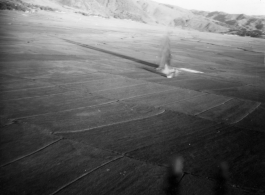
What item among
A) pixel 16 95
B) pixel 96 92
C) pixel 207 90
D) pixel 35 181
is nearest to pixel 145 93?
pixel 96 92

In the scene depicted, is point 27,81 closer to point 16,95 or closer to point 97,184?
point 16,95

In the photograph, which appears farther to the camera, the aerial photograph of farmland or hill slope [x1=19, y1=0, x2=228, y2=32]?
hill slope [x1=19, y1=0, x2=228, y2=32]

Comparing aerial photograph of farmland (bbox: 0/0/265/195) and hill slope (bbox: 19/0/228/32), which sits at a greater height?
hill slope (bbox: 19/0/228/32)

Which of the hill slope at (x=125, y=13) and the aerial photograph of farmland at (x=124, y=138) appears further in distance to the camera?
the hill slope at (x=125, y=13)

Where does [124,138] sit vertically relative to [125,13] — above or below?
below

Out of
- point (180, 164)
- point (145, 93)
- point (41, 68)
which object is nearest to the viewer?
point (180, 164)

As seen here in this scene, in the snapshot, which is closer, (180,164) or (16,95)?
(180,164)

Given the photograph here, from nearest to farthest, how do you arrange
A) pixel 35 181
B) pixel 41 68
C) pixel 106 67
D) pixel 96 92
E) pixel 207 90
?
pixel 35 181 → pixel 96 92 → pixel 207 90 → pixel 41 68 → pixel 106 67

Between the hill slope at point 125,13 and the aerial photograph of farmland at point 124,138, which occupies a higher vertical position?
the hill slope at point 125,13

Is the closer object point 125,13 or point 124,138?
point 124,138
